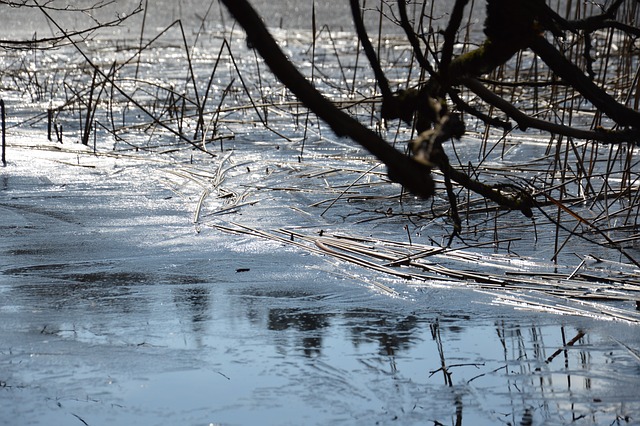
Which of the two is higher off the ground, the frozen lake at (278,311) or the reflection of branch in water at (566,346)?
the reflection of branch in water at (566,346)

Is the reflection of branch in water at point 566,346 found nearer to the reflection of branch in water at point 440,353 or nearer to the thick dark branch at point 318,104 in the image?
the reflection of branch in water at point 440,353

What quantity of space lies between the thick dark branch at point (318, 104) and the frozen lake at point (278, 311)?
125 centimetres

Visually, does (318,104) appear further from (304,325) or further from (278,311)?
(278,311)

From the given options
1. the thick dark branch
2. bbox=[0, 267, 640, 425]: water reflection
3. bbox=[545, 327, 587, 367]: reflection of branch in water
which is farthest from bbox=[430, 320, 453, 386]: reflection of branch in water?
the thick dark branch

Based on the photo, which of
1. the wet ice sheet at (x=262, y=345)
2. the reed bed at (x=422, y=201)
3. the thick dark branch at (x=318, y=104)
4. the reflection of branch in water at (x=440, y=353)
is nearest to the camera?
the thick dark branch at (x=318, y=104)

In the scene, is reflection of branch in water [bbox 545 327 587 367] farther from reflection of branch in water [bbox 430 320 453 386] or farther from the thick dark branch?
the thick dark branch

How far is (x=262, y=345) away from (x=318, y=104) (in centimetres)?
166

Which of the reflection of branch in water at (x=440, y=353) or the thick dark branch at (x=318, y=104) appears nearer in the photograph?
the thick dark branch at (x=318, y=104)

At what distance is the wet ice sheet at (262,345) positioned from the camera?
2047 mm

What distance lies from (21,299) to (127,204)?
137 centimetres

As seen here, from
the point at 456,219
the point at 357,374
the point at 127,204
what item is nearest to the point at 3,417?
the point at 357,374

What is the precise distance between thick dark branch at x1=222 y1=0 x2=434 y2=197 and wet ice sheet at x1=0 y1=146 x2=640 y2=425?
1251mm

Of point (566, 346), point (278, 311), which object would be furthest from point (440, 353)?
point (278, 311)

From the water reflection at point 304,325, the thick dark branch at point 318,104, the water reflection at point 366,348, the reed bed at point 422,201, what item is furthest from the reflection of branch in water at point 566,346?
the thick dark branch at point 318,104
